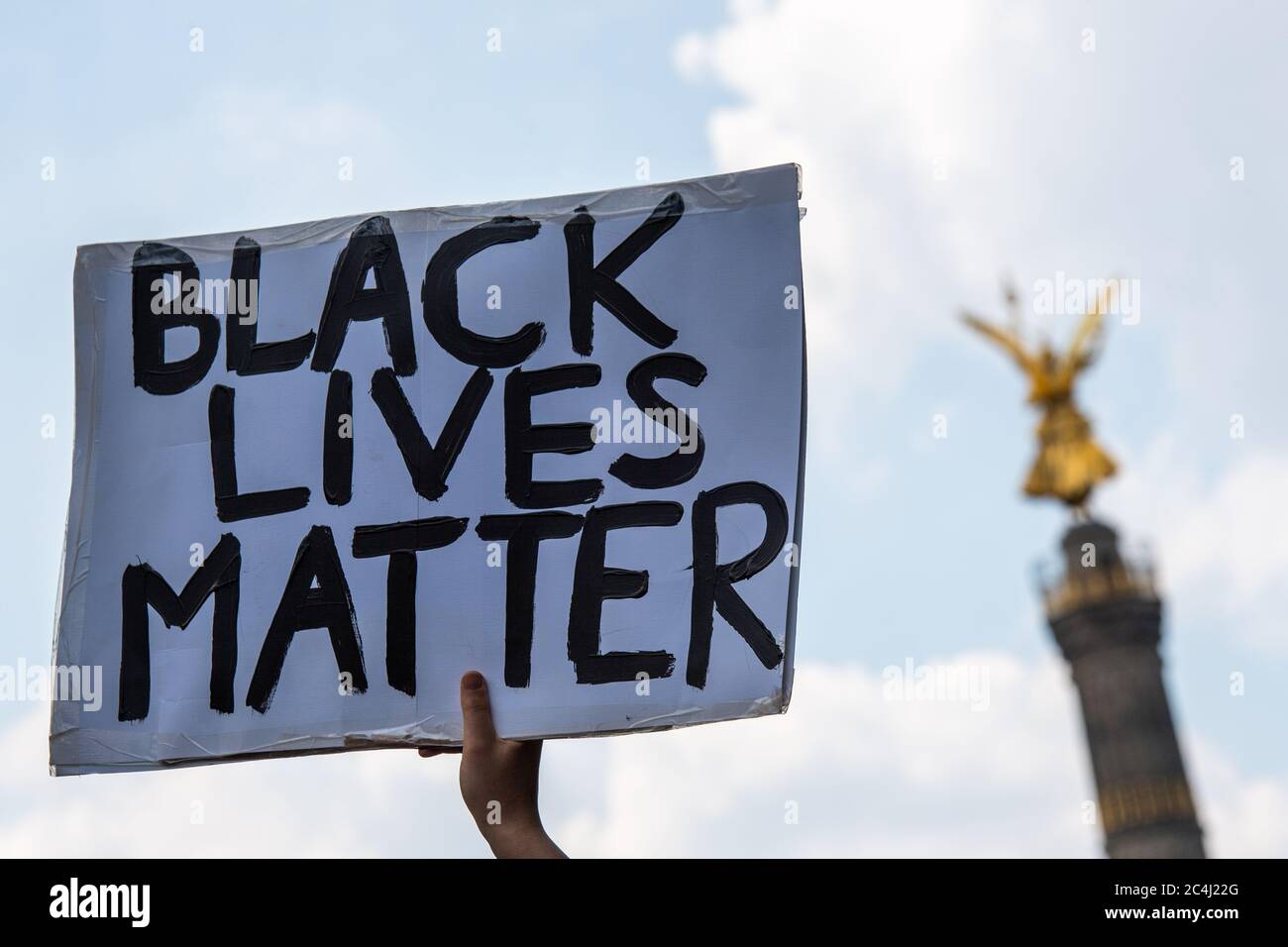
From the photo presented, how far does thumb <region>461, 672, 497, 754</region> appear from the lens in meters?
3.58

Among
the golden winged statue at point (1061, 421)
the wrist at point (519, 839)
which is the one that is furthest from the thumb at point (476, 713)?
the golden winged statue at point (1061, 421)

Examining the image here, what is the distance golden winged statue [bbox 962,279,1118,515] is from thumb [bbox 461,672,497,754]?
3624 centimetres

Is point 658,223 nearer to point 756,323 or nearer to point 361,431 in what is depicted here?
point 756,323

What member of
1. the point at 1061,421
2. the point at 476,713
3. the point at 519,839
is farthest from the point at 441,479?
the point at 1061,421

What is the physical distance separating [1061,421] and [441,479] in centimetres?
3786

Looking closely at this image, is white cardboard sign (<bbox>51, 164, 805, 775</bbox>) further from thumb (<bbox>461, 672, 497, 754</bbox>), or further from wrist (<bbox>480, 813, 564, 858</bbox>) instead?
wrist (<bbox>480, 813, 564, 858</bbox>)

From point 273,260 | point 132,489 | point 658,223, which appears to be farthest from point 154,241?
point 658,223

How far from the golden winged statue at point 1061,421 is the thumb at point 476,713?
36.2 m

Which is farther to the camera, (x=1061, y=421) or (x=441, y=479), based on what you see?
(x=1061, y=421)

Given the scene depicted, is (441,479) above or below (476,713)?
above

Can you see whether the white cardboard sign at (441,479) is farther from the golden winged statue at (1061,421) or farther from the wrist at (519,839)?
the golden winged statue at (1061,421)

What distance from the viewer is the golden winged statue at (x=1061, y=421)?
39344mm

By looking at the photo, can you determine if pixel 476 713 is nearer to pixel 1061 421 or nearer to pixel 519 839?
pixel 519 839

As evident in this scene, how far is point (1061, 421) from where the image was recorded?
4041 centimetres
